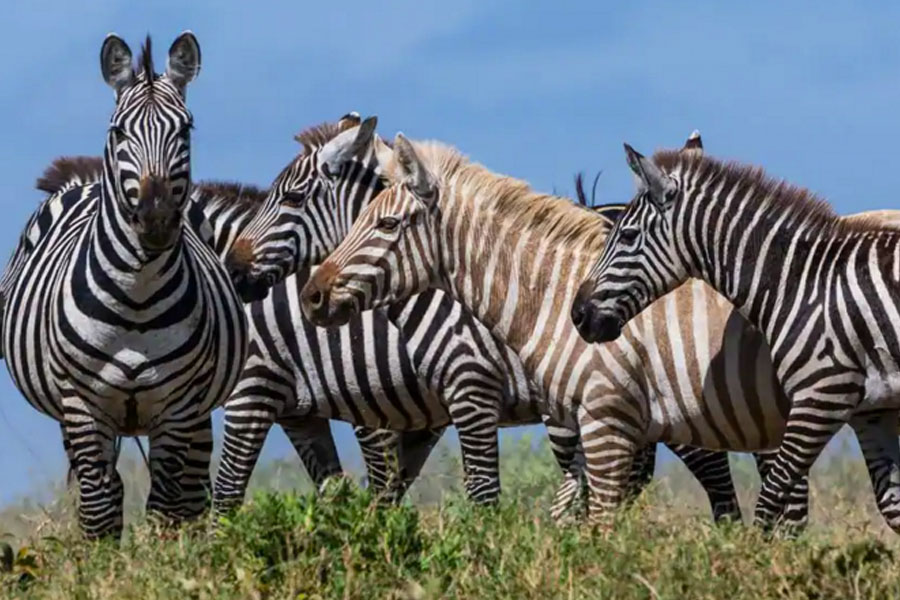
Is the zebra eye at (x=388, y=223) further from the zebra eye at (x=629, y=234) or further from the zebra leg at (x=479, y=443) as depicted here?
the zebra leg at (x=479, y=443)

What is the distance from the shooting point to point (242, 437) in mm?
12422

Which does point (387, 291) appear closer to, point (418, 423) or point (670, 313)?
point (670, 313)

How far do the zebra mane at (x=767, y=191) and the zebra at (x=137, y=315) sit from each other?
267 cm

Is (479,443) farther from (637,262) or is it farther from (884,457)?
(884,457)

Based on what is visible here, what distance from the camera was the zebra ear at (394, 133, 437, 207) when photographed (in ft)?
33.1

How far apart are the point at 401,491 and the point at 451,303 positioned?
5.09ft

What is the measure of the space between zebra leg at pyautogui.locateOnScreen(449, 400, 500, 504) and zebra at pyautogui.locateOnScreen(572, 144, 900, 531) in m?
1.90

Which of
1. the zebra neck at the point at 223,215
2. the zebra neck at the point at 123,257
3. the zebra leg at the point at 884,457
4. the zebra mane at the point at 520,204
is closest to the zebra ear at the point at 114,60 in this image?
the zebra neck at the point at 123,257

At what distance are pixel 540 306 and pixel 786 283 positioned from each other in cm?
152

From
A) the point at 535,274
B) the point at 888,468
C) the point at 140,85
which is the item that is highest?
the point at 140,85

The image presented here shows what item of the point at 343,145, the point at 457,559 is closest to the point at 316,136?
the point at 343,145

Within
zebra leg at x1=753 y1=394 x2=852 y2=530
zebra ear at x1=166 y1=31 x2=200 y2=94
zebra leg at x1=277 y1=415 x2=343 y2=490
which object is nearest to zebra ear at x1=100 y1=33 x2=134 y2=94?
zebra ear at x1=166 y1=31 x2=200 y2=94

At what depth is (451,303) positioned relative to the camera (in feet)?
38.8

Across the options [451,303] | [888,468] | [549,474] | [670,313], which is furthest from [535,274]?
[549,474]
